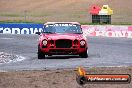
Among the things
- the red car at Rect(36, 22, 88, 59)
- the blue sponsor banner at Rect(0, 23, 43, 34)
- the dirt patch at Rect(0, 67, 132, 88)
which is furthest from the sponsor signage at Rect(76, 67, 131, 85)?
the blue sponsor banner at Rect(0, 23, 43, 34)

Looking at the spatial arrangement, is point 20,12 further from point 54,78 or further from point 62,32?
point 54,78

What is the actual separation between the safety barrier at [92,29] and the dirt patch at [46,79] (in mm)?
20549

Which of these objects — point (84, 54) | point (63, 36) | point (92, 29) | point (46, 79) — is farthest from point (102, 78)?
point (92, 29)

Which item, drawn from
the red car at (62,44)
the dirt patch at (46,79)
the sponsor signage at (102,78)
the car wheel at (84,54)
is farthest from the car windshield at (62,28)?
the sponsor signage at (102,78)

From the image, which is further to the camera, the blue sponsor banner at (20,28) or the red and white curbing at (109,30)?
the blue sponsor banner at (20,28)

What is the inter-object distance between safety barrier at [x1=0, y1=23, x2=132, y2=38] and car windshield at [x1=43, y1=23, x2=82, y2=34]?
1453 cm

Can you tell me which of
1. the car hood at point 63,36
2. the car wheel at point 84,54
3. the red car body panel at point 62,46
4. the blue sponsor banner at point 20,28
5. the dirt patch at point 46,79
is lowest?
Result: the blue sponsor banner at point 20,28

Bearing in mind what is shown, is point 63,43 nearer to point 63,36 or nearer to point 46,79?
point 63,36

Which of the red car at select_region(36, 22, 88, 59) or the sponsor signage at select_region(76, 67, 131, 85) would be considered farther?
the red car at select_region(36, 22, 88, 59)

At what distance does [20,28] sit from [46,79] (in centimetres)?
2711

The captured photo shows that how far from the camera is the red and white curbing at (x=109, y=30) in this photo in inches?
1374

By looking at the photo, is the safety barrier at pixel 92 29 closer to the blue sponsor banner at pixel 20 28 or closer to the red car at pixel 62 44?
the blue sponsor banner at pixel 20 28

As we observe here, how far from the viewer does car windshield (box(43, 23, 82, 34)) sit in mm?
20078

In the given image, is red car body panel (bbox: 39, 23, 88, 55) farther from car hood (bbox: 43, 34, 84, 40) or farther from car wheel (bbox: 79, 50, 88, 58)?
car wheel (bbox: 79, 50, 88, 58)
